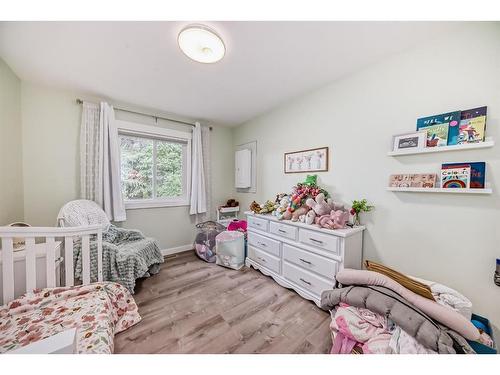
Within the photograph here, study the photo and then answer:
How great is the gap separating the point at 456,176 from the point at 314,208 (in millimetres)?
1053

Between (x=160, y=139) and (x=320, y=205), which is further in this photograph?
(x=160, y=139)

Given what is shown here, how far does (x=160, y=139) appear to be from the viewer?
2938 millimetres

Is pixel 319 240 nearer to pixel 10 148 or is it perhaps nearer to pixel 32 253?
pixel 32 253

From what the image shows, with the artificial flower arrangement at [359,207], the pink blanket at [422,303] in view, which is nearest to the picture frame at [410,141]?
the artificial flower arrangement at [359,207]

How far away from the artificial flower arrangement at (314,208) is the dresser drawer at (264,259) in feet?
1.73

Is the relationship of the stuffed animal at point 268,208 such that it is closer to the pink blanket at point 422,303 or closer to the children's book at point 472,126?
the pink blanket at point 422,303

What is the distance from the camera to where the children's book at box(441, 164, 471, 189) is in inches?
47.9

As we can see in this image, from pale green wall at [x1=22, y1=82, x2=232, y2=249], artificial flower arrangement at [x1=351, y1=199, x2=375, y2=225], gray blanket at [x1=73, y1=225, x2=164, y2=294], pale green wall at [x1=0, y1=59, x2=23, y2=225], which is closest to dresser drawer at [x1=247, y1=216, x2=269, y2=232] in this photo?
artificial flower arrangement at [x1=351, y1=199, x2=375, y2=225]

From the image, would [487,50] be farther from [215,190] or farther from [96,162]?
[96,162]

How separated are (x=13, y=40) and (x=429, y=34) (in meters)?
3.28

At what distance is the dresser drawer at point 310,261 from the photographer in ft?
5.35

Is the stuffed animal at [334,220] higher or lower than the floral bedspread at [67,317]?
higher

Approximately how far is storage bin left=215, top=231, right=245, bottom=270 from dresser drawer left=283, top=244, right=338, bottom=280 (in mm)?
737

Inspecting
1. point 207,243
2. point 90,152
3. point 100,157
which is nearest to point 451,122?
point 207,243
